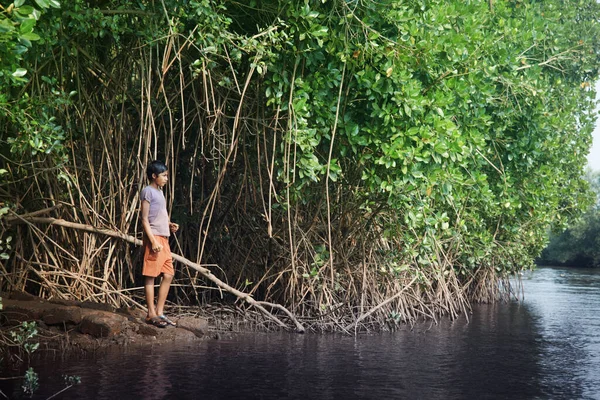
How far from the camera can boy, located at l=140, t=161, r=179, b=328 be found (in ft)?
26.4

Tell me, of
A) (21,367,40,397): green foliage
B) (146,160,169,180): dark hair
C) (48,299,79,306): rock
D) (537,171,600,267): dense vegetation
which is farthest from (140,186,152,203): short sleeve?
(537,171,600,267): dense vegetation

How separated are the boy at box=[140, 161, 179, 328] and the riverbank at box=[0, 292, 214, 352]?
28 cm

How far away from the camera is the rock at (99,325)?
305 inches

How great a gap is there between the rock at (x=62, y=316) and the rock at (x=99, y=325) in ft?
0.24

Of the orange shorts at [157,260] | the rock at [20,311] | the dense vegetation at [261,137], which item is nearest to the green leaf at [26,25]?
the dense vegetation at [261,137]

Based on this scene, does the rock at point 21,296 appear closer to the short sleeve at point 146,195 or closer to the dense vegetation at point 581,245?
the short sleeve at point 146,195

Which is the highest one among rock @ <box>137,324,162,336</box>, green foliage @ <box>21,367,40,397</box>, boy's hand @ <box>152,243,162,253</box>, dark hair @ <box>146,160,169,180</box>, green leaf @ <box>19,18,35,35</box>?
green leaf @ <box>19,18,35,35</box>

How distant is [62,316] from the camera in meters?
7.69

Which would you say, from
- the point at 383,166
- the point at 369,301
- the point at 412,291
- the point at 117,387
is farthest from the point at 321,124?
the point at 117,387

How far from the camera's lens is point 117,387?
6.04 m

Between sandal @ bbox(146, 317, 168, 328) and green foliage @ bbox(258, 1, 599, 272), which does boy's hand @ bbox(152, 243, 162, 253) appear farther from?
green foliage @ bbox(258, 1, 599, 272)

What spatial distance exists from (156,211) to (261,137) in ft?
6.73

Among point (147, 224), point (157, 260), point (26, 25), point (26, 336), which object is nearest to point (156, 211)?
point (147, 224)

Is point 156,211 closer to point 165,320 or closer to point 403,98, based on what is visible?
point 165,320
